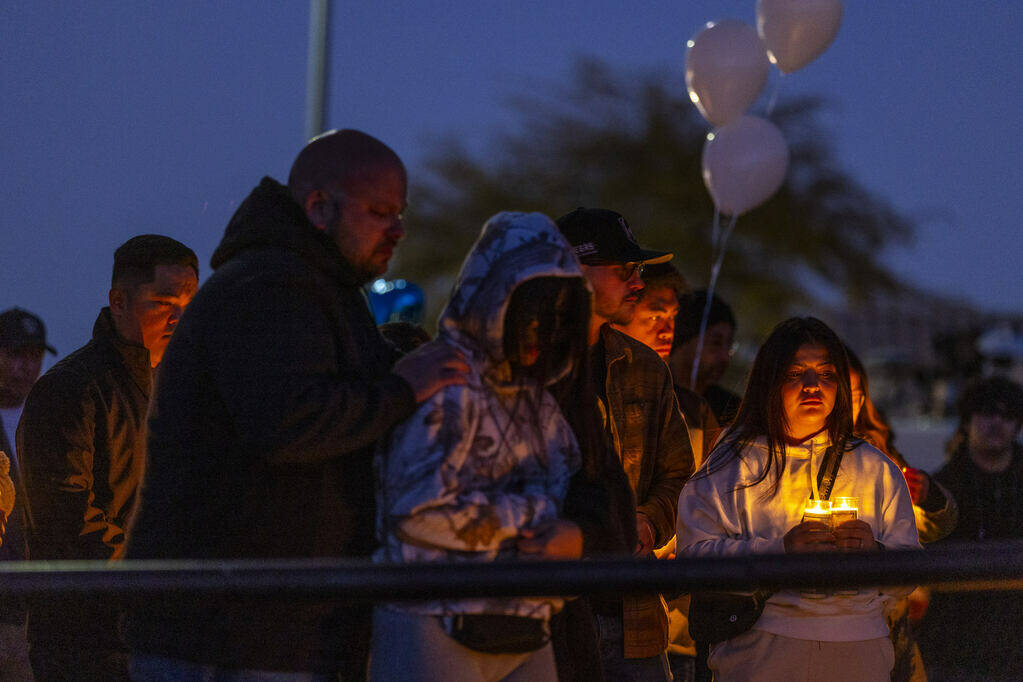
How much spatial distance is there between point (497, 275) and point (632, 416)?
58.1 inches

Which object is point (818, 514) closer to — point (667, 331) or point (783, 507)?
point (783, 507)

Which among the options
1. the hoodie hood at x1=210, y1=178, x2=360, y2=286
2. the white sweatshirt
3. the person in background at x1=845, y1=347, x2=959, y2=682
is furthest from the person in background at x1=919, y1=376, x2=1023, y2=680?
the hoodie hood at x1=210, y1=178, x2=360, y2=286

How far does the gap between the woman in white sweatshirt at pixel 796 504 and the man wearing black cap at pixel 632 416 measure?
0.20 m

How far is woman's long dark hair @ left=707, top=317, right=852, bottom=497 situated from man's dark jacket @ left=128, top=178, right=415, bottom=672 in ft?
4.71

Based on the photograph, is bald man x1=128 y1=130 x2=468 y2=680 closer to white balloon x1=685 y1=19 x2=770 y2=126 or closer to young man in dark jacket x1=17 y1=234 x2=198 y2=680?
young man in dark jacket x1=17 y1=234 x2=198 y2=680

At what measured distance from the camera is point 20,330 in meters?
4.50

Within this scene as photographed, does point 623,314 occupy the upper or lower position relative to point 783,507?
upper

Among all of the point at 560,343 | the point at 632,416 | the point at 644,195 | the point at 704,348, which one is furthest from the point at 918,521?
the point at 644,195

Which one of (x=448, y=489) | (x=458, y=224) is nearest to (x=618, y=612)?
(x=448, y=489)

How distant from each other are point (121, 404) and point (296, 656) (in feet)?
5.61

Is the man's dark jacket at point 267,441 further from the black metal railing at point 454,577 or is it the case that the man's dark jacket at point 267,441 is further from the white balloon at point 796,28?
the white balloon at point 796,28

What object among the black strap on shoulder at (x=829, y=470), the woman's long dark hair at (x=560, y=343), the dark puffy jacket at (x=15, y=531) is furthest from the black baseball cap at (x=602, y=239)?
the dark puffy jacket at (x=15, y=531)

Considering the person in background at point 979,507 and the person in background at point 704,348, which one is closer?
the person in background at point 979,507

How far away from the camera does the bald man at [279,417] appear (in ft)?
6.95
